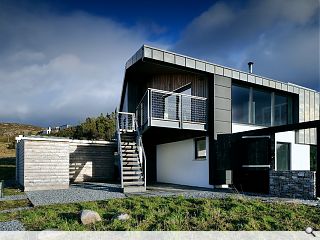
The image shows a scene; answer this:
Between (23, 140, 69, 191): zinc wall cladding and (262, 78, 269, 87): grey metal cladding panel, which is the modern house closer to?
(262, 78, 269, 87): grey metal cladding panel

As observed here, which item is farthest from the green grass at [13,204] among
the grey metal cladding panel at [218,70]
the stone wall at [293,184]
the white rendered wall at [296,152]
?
the white rendered wall at [296,152]

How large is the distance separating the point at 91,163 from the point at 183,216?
12.0m

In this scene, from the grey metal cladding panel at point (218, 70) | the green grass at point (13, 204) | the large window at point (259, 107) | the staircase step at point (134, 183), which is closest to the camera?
the green grass at point (13, 204)

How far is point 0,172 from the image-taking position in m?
20.9

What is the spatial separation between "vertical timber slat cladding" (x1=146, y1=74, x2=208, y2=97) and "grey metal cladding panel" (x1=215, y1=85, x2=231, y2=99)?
0.63 metres

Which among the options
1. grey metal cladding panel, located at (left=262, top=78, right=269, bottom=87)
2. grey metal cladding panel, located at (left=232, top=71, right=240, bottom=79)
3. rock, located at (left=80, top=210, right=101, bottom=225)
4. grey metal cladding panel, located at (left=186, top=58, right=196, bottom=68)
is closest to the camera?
rock, located at (left=80, top=210, right=101, bottom=225)

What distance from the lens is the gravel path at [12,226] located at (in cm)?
622

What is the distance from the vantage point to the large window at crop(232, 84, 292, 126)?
595 inches

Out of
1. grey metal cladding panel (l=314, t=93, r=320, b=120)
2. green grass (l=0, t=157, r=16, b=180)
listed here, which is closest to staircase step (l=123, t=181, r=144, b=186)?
green grass (l=0, t=157, r=16, b=180)

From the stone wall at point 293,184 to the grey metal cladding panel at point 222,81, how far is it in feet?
15.5

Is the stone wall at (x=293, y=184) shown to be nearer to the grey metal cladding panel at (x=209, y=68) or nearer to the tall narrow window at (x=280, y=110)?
the grey metal cladding panel at (x=209, y=68)

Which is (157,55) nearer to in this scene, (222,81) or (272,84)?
(222,81)

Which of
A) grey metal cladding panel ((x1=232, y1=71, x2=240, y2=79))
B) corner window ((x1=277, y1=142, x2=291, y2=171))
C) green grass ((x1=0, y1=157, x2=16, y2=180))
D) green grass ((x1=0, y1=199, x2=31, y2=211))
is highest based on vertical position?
grey metal cladding panel ((x1=232, y1=71, x2=240, y2=79))

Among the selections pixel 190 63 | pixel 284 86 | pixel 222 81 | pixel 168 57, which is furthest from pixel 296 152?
pixel 168 57
